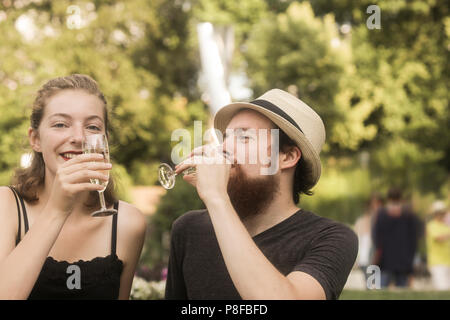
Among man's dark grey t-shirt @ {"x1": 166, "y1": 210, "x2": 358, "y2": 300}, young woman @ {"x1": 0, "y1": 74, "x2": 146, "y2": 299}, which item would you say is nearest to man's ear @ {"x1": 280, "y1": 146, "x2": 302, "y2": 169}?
man's dark grey t-shirt @ {"x1": 166, "y1": 210, "x2": 358, "y2": 300}

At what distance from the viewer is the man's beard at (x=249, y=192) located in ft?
9.30

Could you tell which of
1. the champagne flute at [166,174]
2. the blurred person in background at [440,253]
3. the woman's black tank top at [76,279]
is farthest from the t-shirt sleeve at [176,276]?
the blurred person in background at [440,253]

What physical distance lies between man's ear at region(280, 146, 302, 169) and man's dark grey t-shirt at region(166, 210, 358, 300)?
0.26m

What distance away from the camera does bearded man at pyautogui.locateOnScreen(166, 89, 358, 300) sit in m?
2.47

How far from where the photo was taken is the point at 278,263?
2.79 m

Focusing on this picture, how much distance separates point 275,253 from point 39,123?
53.7 inches

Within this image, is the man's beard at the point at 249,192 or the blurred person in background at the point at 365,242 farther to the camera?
the blurred person in background at the point at 365,242

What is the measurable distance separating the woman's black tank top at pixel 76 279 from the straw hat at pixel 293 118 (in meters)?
1.03

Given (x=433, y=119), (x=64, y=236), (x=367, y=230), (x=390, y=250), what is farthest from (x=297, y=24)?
(x=64, y=236)

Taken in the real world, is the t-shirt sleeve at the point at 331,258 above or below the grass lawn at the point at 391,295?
above

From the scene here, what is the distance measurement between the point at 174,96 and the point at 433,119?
43.5ft

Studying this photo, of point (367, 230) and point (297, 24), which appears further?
point (297, 24)

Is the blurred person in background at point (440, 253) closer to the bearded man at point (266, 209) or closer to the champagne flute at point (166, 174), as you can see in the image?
the bearded man at point (266, 209)
